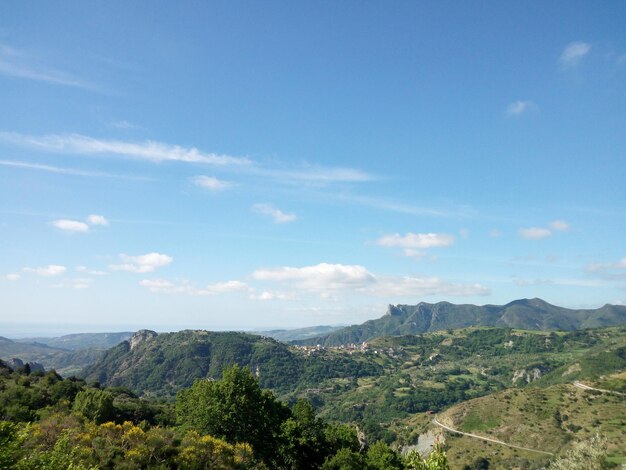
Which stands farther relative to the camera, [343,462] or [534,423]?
[534,423]

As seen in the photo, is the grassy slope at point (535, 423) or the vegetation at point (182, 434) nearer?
the vegetation at point (182, 434)

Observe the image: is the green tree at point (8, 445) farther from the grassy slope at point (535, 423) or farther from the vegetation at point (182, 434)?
the grassy slope at point (535, 423)

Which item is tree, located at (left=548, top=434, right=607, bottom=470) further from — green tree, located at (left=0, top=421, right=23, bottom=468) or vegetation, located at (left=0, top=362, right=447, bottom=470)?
green tree, located at (left=0, top=421, right=23, bottom=468)

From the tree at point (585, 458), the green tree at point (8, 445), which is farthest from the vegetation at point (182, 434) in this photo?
the tree at point (585, 458)

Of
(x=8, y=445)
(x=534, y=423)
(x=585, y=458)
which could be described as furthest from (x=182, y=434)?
(x=534, y=423)

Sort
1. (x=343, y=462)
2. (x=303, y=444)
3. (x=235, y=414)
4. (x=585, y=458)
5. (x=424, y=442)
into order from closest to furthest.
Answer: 1. (x=235, y=414)
2. (x=343, y=462)
3. (x=585, y=458)
4. (x=303, y=444)
5. (x=424, y=442)

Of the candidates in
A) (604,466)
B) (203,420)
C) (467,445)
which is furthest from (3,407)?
(467,445)

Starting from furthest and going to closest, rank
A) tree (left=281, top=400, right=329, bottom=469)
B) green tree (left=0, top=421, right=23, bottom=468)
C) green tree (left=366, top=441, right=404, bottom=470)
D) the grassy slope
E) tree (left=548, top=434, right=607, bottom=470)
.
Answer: the grassy slope < green tree (left=366, top=441, right=404, bottom=470) < tree (left=281, top=400, right=329, bottom=469) < tree (left=548, top=434, right=607, bottom=470) < green tree (left=0, top=421, right=23, bottom=468)

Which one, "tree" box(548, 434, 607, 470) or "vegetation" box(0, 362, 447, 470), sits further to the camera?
"tree" box(548, 434, 607, 470)

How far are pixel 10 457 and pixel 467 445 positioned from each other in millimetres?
175075

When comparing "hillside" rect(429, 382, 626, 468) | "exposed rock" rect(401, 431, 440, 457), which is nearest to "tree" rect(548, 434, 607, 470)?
"hillside" rect(429, 382, 626, 468)

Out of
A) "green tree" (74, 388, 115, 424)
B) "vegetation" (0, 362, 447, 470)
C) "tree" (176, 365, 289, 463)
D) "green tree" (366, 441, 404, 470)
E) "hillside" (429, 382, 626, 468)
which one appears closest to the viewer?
"vegetation" (0, 362, 447, 470)

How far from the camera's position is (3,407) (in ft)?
164

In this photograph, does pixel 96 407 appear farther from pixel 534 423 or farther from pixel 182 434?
pixel 534 423
